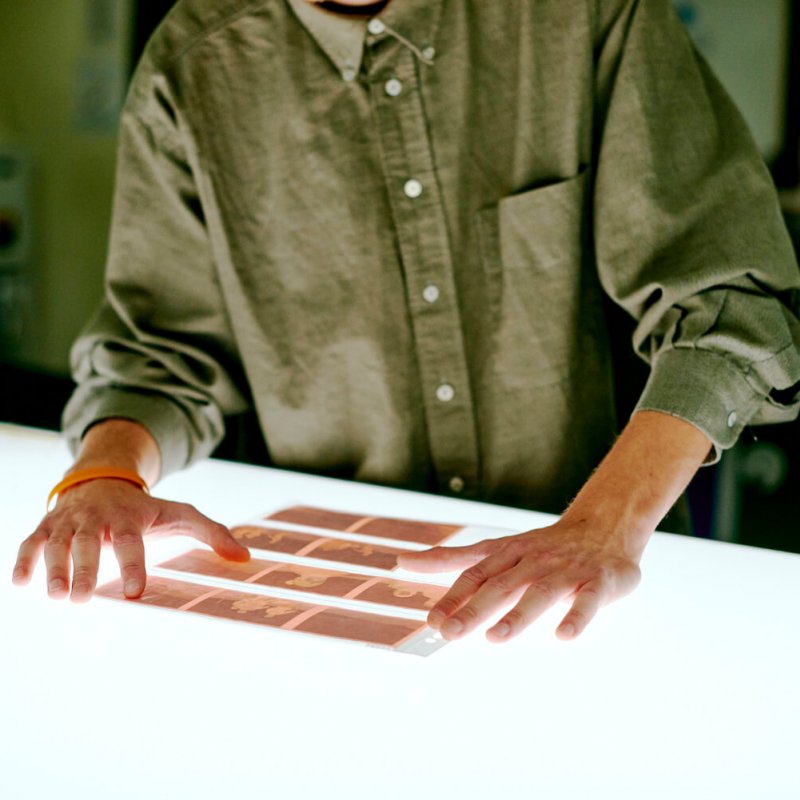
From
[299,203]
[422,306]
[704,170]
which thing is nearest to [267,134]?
[299,203]

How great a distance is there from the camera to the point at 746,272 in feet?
3.55

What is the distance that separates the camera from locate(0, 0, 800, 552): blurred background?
307 cm

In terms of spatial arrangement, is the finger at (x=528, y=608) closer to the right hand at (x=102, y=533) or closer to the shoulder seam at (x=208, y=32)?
the right hand at (x=102, y=533)

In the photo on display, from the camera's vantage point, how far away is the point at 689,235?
3.71 feet

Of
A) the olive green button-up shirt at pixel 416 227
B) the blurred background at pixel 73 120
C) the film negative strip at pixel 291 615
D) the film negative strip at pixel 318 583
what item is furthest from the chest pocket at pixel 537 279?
the blurred background at pixel 73 120

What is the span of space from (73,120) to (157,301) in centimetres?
239

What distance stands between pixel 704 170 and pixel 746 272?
14cm

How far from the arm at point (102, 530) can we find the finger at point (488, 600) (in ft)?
0.84

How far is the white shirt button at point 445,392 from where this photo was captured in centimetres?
127

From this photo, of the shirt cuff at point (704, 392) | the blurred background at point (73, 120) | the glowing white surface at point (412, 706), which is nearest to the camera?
the glowing white surface at point (412, 706)

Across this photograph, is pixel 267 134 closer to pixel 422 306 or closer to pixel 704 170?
pixel 422 306

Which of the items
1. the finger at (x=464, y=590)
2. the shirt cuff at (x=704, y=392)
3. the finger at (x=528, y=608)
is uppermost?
the shirt cuff at (x=704, y=392)

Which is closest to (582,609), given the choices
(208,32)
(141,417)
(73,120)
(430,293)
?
(430,293)

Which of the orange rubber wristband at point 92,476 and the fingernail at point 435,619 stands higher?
the fingernail at point 435,619
